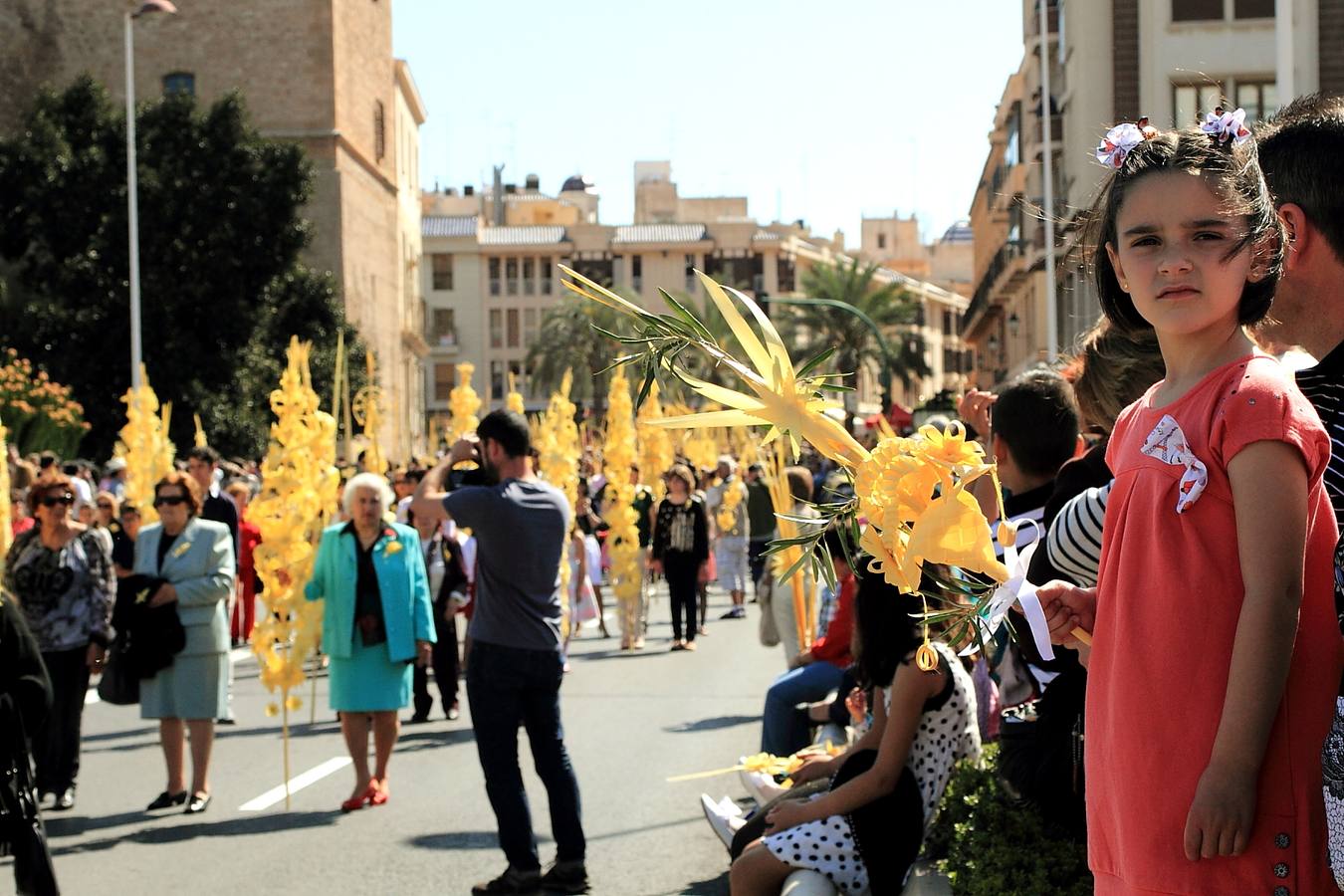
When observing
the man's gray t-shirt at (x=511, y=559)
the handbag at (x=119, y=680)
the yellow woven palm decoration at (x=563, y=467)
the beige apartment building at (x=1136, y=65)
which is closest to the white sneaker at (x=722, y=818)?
the man's gray t-shirt at (x=511, y=559)

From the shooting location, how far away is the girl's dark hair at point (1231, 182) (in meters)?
2.66

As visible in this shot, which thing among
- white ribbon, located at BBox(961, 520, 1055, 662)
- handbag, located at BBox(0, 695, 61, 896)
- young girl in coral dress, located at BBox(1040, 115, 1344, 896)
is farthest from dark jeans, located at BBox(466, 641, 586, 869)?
young girl in coral dress, located at BBox(1040, 115, 1344, 896)

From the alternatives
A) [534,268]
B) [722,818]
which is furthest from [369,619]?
[534,268]

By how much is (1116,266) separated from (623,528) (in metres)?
17.8

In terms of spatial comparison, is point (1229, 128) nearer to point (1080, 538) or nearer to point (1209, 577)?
point (1209, 577)

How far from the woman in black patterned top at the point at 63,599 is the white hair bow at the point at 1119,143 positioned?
866 cm

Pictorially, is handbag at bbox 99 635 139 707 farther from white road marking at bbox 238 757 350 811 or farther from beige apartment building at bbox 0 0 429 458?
beige apartment building at bbox 0 0 429 458

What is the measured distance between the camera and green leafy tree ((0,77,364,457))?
44.9m

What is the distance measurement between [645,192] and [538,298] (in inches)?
803

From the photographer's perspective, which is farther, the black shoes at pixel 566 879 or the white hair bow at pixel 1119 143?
the black shoes at pixel 566 879

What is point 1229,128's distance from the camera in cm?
272

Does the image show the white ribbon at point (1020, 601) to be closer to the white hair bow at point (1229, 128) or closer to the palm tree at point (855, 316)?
the white hair bow at point (1229, 128)

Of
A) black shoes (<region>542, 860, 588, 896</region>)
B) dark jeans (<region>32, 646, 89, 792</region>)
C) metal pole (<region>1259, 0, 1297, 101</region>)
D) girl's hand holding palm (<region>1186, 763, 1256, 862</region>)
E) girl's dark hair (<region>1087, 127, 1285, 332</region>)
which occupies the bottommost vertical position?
black shoes (<region>542, 860, 588, 896</region>)

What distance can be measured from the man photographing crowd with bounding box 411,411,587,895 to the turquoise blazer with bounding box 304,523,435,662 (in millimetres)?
2346
